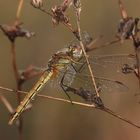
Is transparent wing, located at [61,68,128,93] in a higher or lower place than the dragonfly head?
lower

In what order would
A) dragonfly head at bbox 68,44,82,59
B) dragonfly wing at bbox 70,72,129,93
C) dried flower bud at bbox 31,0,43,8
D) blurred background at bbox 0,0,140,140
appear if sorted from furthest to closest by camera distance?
1. blurred background at bbox 0,0,140,140
2. dragonfly wing at bbox 70,72,129,93
3. dragonfly head at bbox 68,44,82,59
4. dried flower bud at bbox 31,0,43,8

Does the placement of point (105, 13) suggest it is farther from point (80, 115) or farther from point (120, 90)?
point (120, 90)

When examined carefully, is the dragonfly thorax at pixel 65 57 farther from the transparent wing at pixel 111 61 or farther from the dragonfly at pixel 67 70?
the transparent wing at pixel 111 61

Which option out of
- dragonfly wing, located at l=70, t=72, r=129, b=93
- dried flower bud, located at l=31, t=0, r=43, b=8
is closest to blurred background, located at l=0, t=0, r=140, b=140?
dragonfly wing, located at l=70, t=72, r=129, b=93

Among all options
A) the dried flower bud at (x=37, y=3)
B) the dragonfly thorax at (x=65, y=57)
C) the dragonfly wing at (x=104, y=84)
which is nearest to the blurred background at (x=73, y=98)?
the dragonfly wing at (x=104, y=84)

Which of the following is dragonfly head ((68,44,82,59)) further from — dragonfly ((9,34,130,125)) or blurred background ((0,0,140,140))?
blurred background ((0,0,140,140))

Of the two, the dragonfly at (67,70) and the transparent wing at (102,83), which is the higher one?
the dragonfly at (67,70)

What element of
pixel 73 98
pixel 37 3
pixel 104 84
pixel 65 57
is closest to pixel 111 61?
pixel 104 84
